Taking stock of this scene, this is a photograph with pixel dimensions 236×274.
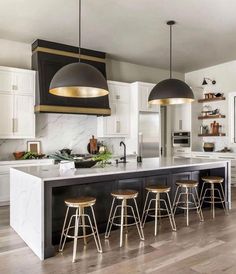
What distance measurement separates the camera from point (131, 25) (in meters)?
4.82

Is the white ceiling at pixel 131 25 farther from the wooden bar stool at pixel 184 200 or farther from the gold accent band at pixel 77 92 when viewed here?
the wooden bar stool at pixel 184 200

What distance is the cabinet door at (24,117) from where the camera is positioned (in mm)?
5262

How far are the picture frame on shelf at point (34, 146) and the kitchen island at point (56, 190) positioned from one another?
2.00 meters

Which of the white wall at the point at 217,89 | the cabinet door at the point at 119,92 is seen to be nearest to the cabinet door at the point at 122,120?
the cabinet door at the point at 119,92

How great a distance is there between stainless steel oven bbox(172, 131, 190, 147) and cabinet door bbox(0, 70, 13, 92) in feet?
15.9

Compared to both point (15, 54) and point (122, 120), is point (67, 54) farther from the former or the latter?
point (122, 120)

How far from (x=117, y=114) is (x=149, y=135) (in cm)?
101

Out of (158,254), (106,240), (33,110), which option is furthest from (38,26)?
(158,254)

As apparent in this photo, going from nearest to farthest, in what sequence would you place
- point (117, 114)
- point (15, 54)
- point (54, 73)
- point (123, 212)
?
point (123, 212), point (54, 73), point (15, 54), point (117, 114)

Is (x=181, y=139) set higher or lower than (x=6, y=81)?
lower

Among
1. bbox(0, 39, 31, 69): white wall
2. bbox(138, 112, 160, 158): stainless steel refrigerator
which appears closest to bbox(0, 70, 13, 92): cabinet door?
bbox(0, 39, 31, 69): white wall

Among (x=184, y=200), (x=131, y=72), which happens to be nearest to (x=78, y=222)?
(x=184, y=200)

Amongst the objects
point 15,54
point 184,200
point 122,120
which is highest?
point 15,54

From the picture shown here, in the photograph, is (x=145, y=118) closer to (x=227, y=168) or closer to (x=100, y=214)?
(x=227, y=168)
